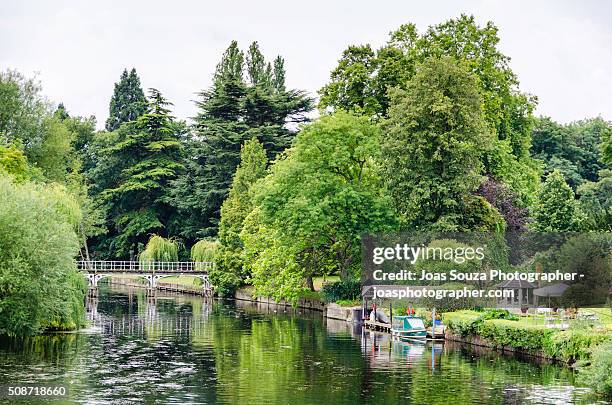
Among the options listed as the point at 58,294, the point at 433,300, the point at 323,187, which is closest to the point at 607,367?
the point at 433,300

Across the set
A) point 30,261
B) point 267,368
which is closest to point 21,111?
point 30,261

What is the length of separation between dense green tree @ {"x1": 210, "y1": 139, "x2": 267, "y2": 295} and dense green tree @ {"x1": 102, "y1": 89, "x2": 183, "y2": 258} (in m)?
19.2

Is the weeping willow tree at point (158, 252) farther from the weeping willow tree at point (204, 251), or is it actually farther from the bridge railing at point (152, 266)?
the weeping willow tree at point (204, 251)

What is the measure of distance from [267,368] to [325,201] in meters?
19.9

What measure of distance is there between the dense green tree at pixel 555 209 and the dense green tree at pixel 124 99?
5986cm

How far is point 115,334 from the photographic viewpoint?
1903 inches

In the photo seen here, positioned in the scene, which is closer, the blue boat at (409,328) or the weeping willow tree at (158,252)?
the blue boat at (409,328)

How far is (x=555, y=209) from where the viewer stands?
213 ft

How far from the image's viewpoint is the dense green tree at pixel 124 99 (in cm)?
11575

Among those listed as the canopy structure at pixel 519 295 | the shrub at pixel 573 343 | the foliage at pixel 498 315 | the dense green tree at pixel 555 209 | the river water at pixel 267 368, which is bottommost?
the river water at pixel 267 368

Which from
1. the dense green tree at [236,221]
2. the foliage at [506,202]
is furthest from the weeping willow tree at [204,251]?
the foliage at [506,202]

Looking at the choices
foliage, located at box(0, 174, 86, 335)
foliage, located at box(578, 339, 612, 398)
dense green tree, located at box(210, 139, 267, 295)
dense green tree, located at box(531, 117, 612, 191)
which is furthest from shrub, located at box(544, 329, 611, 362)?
dense green tree, located at box(531, 117, 612, 191)

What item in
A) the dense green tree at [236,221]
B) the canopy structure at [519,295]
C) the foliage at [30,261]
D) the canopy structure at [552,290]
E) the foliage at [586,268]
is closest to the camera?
the foliage at [30,261]

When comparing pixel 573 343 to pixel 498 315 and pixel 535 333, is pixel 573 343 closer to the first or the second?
pixel 535 333
